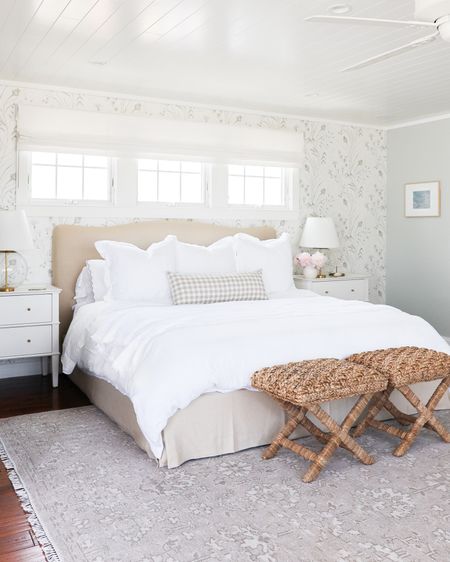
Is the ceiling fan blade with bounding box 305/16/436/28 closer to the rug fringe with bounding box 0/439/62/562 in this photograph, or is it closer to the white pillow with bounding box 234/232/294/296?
the rug fringe with bounding box 0/439/62/562

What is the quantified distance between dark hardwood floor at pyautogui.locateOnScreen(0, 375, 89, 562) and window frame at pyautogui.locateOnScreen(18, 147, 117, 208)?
142 centimetres

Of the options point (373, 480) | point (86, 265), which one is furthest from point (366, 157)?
point (373, 480)

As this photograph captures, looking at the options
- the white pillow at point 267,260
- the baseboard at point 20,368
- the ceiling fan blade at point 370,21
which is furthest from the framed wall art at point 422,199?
the baseboard at point 20,368

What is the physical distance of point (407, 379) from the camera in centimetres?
302

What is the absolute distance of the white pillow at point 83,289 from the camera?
471 cm

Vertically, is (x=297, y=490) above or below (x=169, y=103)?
below

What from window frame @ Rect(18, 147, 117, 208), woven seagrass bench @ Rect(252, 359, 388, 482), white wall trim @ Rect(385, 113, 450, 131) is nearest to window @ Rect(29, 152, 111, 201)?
window frame @ Rect(18, 147, 117, 208)

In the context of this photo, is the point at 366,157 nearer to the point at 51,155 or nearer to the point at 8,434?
the point at 51,155

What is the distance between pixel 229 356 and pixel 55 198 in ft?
8.22

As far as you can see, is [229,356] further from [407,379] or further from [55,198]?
[55,198]

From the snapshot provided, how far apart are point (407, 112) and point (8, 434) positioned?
4510mm

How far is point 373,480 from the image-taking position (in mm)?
2789

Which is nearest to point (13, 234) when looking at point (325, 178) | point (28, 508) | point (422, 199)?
point (28, 508)

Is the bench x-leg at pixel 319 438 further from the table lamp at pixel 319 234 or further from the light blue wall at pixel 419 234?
the light blue wall at pixel 419 234
